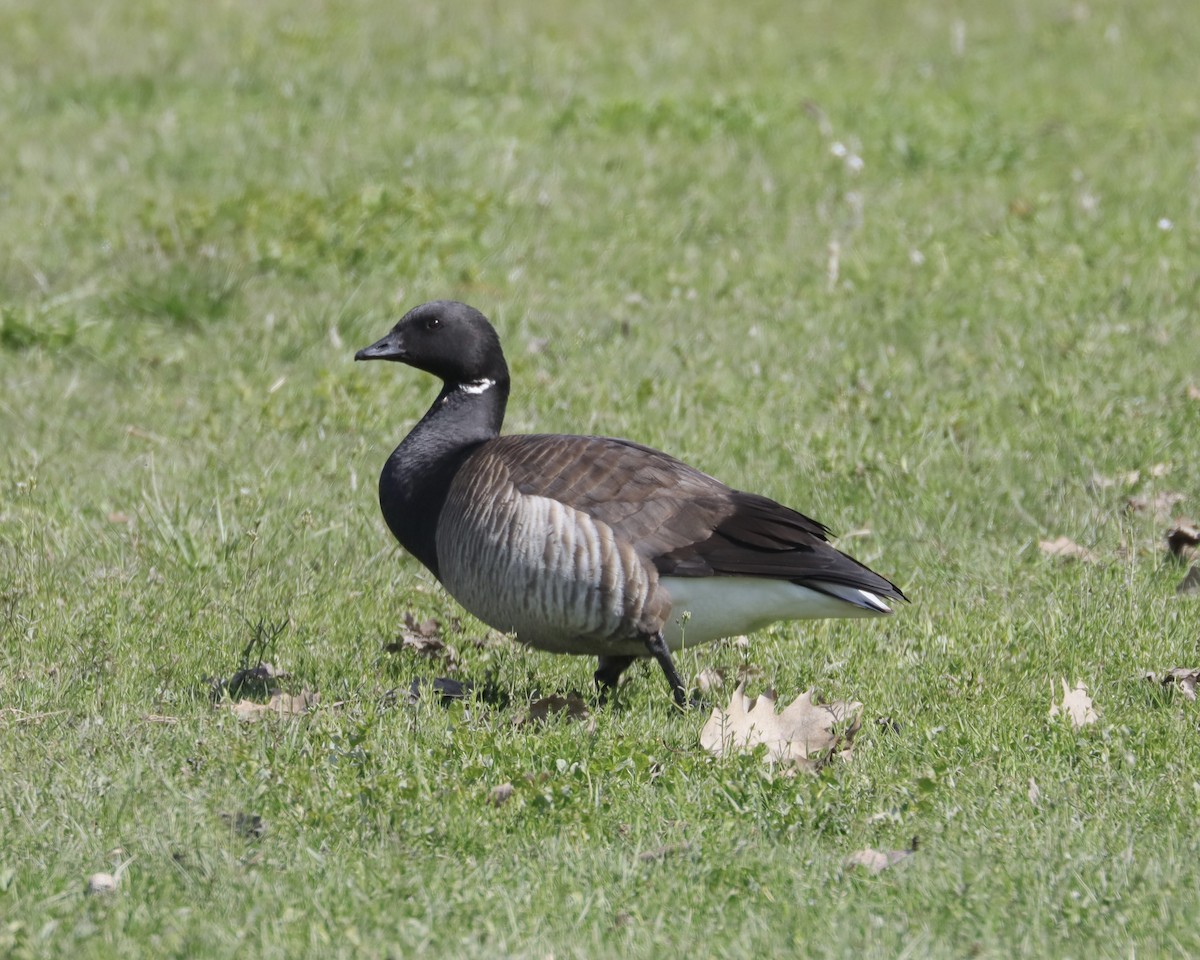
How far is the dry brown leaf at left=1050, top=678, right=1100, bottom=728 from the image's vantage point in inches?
218

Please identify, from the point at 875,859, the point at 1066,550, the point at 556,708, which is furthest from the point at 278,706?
the point at 1066,550

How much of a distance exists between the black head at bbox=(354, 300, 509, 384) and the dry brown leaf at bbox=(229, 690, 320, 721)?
5.24 feet

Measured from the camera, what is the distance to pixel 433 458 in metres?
6.60

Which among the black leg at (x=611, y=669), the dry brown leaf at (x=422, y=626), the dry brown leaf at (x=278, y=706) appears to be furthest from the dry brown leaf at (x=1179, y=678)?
the dry brown leaf at (x=278, y=706)

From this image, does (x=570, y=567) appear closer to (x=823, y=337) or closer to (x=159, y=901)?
(x=159, y=901)

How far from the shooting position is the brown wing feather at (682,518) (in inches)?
233

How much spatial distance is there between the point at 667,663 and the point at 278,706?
1388 millimetres

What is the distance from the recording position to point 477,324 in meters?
6.89

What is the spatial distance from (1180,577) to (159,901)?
470 cm

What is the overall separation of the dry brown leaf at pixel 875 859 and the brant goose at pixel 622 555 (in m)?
1.42

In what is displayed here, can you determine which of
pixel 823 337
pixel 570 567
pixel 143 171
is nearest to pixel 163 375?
pixel 143 171

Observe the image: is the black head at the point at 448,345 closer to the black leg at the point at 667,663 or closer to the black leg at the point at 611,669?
the black leg at the point at 611,669

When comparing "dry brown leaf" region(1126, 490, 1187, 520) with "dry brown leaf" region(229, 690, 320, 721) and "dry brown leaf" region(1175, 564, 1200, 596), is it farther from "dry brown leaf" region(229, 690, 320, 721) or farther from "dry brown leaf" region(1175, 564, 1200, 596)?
"dry brown leaf" region(229, 690, 320, 721)

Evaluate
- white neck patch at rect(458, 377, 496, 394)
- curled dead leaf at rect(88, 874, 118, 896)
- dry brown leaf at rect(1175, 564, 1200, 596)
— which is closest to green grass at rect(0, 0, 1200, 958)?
curled dead leaf at rect(88, 874, 118, 896)
